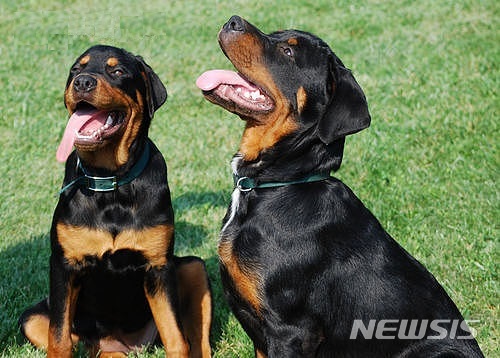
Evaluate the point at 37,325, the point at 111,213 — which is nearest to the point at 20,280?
the point at 37,325

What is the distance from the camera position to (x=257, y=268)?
4.07m

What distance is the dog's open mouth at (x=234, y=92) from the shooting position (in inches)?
167

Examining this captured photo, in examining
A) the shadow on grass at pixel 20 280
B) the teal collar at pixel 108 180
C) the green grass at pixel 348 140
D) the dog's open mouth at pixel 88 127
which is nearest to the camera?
the dog's open mouth at pixel 88 127

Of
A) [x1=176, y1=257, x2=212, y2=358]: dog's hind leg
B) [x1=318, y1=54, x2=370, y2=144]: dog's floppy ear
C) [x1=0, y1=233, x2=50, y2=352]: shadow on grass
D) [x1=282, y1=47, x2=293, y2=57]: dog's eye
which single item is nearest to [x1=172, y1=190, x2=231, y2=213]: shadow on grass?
[x1=0, y1=233, x2=50, y2=352]: shadow on grass

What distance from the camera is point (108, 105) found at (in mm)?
4602

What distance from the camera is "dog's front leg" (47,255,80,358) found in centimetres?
461

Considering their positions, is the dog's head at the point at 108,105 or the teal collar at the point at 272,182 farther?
the dog's head at the point at 108,105

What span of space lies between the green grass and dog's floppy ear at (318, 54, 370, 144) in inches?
71.9

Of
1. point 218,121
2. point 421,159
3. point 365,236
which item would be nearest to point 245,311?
point 365,236

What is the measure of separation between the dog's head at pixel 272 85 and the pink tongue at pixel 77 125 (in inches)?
31.5

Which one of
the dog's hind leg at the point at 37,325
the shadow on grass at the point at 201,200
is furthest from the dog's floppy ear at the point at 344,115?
the shadow on grass at the point at 201,200

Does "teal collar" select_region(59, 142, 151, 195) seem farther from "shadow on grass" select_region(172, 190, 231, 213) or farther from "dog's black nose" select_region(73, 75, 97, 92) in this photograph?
"shadow on grass" select_region(172, 190, 231, 213)

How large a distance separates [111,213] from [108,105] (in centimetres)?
65

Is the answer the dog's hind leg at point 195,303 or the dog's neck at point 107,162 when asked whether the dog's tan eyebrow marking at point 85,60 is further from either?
the dog's hind leg at point 195,303
